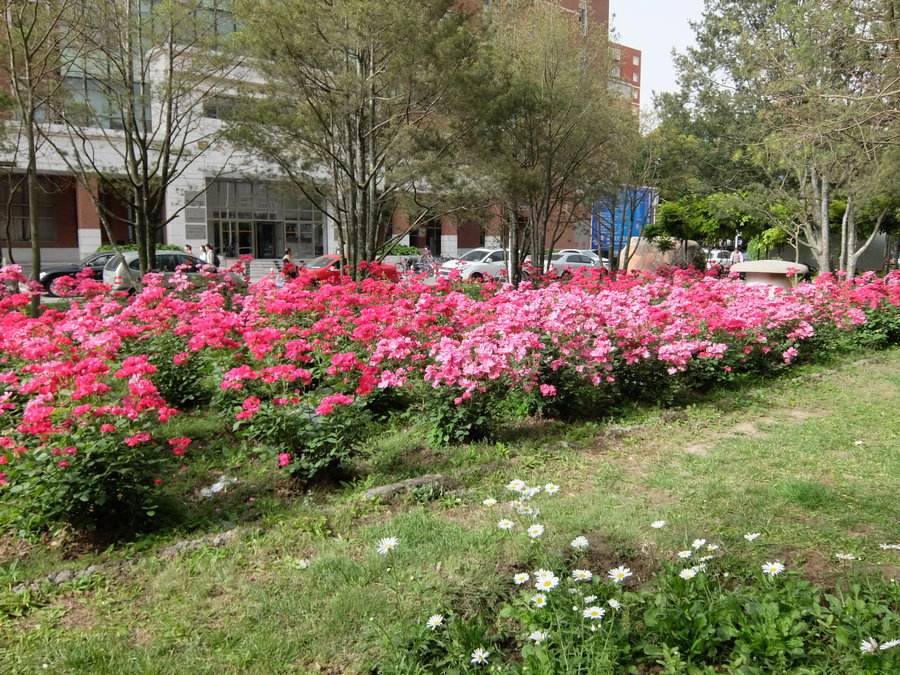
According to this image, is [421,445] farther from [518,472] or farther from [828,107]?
[828,107]

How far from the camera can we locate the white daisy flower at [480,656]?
2.39 metres

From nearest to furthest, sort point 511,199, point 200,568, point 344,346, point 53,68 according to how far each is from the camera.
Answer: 1. point 200,568
2. point 344,346
3. point 53,68
4. point 511,199

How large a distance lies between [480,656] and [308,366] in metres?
4.25

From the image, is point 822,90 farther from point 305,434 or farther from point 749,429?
point 305,434

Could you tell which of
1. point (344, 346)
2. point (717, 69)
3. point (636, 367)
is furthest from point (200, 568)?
point (717, 69)

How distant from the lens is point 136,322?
6.37 meters

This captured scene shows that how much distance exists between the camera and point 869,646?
2.25 m

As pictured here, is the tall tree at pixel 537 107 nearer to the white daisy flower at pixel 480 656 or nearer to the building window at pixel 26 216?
the white daisy flower at pixel 480 656

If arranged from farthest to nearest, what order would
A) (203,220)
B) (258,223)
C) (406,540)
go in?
(258,223)
(203,220)
(406,540)

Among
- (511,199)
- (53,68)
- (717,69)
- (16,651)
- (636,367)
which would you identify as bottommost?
(16,651)

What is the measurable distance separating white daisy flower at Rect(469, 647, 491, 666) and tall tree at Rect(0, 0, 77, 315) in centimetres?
752

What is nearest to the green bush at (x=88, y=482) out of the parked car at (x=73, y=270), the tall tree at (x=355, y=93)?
the tall tree at (x=355, y=93)

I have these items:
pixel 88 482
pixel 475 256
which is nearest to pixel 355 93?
pixel 88 482

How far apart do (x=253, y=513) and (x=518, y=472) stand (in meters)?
1.70
